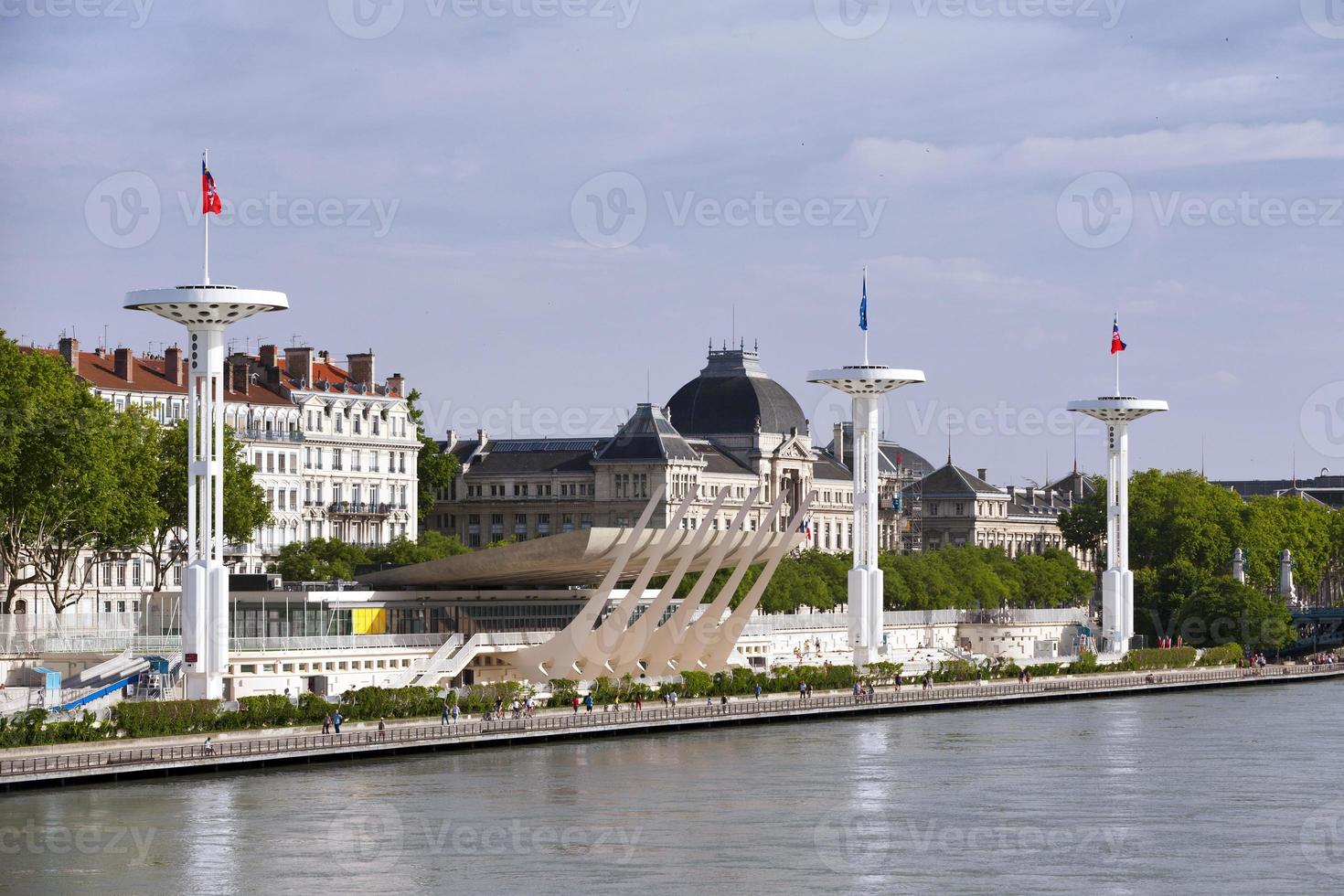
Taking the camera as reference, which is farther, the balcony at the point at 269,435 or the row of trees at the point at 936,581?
the row of trees at the point at 936,581

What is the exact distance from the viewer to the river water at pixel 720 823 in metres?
49.2

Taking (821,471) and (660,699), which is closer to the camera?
(660,699)

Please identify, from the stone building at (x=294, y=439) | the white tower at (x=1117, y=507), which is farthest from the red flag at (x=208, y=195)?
the white tower at (x=1117, y=507)

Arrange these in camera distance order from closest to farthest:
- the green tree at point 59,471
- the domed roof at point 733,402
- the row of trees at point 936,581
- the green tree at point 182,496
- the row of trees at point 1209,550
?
the green tree at point 59,471 → the green tree at point 182,496 → the row of trees at point 936,581 → the row of trees at point 1209,550 → the domed roof at point 733,402

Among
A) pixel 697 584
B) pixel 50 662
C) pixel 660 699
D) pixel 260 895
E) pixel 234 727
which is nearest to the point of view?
pixel 260 895

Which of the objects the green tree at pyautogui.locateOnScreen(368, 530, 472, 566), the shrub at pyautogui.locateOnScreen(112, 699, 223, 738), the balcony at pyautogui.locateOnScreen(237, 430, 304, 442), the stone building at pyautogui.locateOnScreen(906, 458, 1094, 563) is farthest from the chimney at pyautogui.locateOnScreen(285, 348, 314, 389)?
the stone building at pyautogui.locateOnScreen(906, 458, 1094, 563)

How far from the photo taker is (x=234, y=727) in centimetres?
7056

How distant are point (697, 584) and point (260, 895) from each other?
50.1m

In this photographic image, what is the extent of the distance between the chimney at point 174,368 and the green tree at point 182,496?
11722 mm

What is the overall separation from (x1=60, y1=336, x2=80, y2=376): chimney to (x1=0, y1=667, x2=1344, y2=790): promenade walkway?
35.4 metres

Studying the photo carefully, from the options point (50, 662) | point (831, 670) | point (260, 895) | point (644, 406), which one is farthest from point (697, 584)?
point (644, 406)

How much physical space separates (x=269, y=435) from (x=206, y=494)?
43.3 metres

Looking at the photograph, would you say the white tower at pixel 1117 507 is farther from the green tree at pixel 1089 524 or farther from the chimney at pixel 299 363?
the chimney at pixel 299 363

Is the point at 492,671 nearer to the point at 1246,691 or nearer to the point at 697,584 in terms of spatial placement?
the point at 697,584
